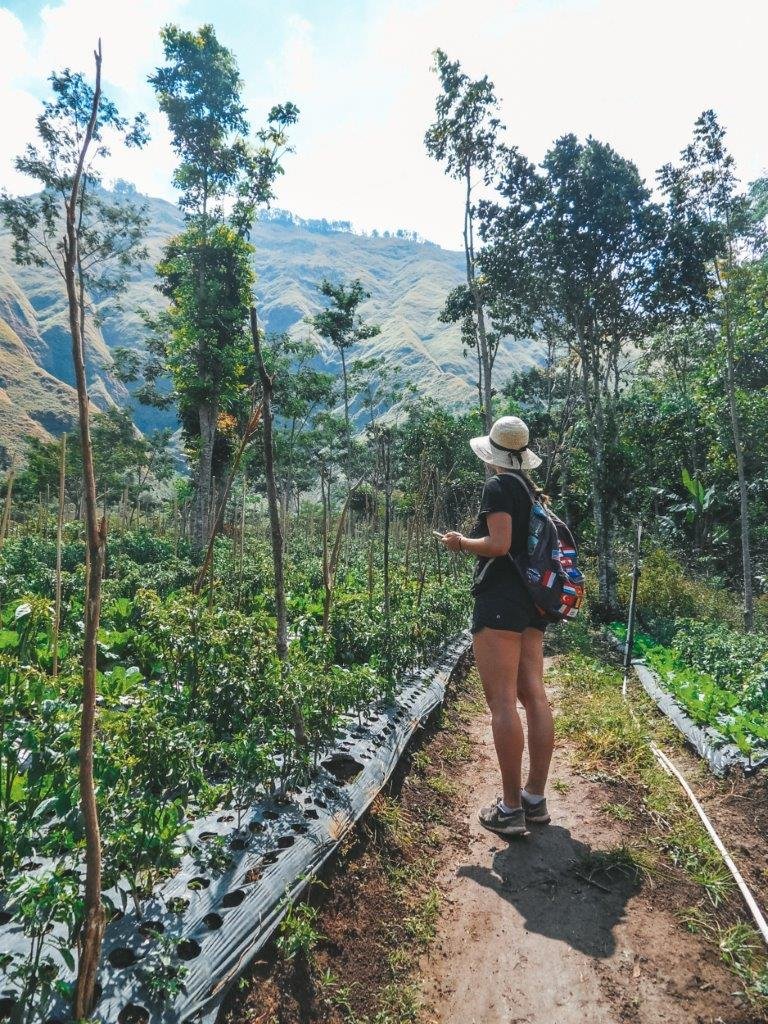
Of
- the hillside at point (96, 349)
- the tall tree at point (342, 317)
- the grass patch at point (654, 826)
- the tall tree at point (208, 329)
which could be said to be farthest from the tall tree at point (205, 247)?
the grass patch at point (654, 826)

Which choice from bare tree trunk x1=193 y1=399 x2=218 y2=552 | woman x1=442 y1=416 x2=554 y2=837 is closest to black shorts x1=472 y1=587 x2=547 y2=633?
woman x1=442 y1=416 x2=554 y2=837

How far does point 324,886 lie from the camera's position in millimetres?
2334

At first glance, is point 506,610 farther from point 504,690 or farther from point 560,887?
point 560,887

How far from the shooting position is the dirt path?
197 centimetres

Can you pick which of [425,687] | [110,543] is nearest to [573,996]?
[425,687]

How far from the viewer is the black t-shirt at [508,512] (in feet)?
9.47

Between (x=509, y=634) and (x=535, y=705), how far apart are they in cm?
46

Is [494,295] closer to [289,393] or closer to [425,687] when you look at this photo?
[289,393]

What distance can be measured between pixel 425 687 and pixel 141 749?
323cm

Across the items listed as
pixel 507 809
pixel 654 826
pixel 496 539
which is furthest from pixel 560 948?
pixel 496 539

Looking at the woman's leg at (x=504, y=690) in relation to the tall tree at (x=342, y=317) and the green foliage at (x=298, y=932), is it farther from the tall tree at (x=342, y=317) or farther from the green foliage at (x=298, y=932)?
the tall tree at (x=342, y=317)

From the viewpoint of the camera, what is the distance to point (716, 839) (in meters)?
2.77

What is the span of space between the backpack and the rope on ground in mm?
1297

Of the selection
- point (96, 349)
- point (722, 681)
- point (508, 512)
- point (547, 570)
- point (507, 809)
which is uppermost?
point (96, 349)
